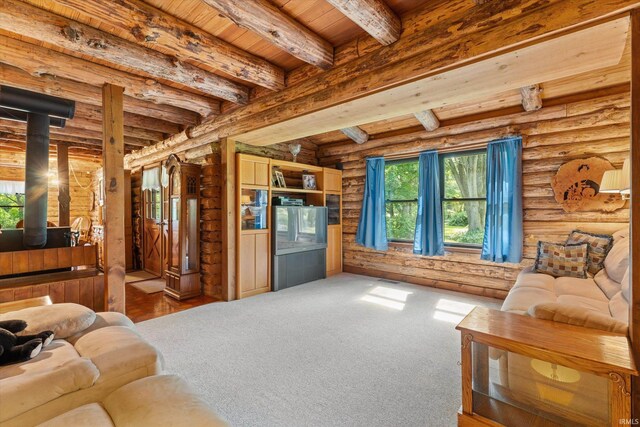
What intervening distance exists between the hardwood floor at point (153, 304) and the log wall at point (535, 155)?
3284 millimetres

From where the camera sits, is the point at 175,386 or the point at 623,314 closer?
the point at 175,386

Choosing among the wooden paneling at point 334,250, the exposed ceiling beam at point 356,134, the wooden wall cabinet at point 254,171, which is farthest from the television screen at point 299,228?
the exposed ceiling beam at point 356,134

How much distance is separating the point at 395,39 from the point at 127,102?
351cm

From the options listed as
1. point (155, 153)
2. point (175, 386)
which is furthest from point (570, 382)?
point (155, 153)

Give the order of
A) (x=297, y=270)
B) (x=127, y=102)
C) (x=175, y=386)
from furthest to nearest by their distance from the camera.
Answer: (x=297, y=270), (x=127, y=102), (x=175, y=386)

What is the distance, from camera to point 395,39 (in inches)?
91.7

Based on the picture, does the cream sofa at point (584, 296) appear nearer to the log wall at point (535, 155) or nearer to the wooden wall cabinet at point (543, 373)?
the wooden wall cabinet at point (543, 373)

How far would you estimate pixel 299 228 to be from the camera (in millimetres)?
4934

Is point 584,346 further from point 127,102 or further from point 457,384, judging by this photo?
point 127,102

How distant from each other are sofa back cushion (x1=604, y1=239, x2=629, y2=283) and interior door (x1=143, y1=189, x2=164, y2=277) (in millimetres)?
6323

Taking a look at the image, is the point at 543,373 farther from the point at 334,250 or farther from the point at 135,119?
the point at 135,119

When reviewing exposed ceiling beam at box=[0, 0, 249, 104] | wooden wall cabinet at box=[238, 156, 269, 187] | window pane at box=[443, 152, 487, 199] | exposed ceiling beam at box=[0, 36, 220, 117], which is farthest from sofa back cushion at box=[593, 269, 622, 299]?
exposed ceiling beam at box=[0, 36, 220, 117]

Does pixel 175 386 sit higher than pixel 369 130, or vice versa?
pixel 369 130

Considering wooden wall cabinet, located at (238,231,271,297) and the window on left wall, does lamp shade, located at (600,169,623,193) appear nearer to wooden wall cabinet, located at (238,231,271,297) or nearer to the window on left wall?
the window on left wall
